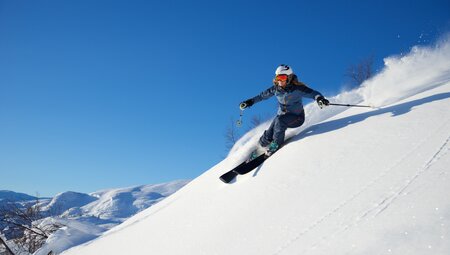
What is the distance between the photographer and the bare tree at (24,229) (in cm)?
1478

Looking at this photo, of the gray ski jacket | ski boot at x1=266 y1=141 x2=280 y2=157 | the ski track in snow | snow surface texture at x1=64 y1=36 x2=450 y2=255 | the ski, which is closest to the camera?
snow surface texture at x1=64 y1=36 x2=450 y2=255

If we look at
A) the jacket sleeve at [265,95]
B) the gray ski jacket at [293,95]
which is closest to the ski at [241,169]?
the gray ski jacket at [293,95]

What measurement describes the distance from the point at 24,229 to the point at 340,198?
16921mm

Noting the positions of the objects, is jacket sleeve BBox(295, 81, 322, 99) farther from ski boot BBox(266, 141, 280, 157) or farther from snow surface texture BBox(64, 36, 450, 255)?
ski boot BBox(266, 141, 280, 157)

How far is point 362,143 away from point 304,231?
1824 mm

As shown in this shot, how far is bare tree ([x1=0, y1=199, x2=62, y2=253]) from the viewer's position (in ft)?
48.5

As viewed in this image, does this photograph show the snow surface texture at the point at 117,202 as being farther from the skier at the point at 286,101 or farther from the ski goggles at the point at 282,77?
the ski goggles at the point at 282,77

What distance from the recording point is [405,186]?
2832 millimetres

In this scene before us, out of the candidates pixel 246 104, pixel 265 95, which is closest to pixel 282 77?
pixel 265 95

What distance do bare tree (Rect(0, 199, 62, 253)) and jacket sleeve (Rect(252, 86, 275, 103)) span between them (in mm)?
12015

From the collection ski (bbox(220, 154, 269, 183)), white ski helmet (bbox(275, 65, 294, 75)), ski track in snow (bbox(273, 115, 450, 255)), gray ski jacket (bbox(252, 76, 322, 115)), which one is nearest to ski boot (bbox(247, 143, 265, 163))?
ski (bbox(220, 154, 269, 183))

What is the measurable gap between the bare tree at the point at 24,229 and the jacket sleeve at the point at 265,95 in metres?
12.0

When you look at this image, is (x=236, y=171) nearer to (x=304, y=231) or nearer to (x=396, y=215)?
(x=304, y=231)

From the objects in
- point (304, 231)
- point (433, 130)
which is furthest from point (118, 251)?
point (433, 130)
